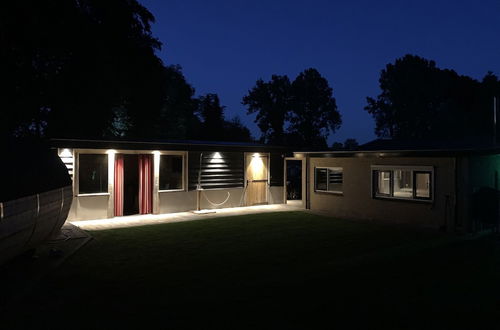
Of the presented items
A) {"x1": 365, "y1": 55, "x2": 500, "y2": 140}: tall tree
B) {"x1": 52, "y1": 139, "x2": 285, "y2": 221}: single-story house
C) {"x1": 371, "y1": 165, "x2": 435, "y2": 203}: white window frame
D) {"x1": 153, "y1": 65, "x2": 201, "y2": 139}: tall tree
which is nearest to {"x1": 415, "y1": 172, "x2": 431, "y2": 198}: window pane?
{"x1": 371, "y1": 165, "x2": 435, "y2": 203}: white window frame

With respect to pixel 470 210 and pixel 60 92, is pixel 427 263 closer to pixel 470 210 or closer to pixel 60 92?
pixel 470 210

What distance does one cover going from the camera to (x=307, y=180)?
49.1 ft

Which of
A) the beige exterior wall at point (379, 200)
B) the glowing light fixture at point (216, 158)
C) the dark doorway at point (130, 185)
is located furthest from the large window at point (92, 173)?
the beige exterior wall at point (379, 200)

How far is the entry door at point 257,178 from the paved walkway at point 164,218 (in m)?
0.66

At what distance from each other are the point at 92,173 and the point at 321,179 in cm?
765

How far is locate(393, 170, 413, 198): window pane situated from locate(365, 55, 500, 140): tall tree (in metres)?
25.7

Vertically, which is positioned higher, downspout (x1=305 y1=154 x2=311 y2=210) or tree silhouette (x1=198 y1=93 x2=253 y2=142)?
tree silhouette (x1=198 y1=93 x2=253 y2=142)

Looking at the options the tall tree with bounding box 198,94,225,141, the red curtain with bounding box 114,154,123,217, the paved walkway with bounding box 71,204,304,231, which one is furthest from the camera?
the tall tree with bounding box 198,94,225,141

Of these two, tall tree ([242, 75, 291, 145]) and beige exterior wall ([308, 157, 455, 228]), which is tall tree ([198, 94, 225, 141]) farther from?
beige exterior wall ([308, 157, 455, 228])

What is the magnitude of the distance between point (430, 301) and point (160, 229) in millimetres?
7228

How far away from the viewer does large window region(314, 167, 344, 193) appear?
562 inches

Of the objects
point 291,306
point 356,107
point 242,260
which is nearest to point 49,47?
point 242,260

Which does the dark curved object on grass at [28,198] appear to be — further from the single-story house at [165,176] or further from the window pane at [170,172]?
the window pane at [170,172]

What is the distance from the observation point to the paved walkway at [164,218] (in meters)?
11.5
